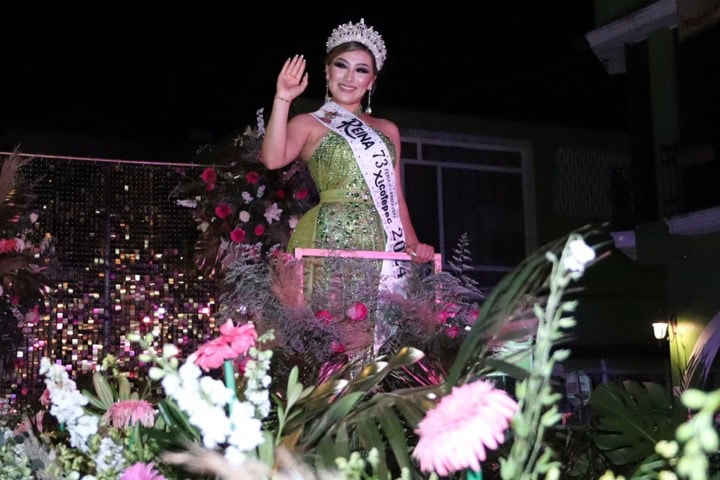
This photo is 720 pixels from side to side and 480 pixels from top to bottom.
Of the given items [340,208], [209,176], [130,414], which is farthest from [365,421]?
[209,176]

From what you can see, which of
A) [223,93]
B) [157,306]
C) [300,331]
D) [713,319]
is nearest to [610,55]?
[713,319]

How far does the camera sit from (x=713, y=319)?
930 cm

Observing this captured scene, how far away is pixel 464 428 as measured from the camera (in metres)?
0.78

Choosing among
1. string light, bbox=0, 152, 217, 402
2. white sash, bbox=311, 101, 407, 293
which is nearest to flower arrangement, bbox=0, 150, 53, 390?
string light, bbox=0, 152, 217, 402

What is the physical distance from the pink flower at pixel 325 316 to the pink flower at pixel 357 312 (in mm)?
47

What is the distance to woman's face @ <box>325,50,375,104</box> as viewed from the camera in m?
3.23

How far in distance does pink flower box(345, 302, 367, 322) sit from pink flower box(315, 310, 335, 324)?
1.8 inches

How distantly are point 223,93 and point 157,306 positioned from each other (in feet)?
16.0

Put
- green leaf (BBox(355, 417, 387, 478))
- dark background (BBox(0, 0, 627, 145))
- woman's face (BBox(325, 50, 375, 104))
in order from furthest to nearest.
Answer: dark background (BBox(0, 0, 627, 145)) → woman's face (BBox(325, 50, 375, 104)) → green leaf (BBox(355, 417, 387, 478))

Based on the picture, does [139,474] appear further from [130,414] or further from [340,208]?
[340,208]

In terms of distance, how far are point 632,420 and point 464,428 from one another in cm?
107

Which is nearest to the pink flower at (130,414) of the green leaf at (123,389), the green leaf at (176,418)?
the green leaf at (123,389)

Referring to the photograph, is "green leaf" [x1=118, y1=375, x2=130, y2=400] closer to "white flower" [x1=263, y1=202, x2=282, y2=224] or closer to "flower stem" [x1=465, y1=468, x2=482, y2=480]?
"flower stem" [x1=465, y1=468, x2=482, y2=480]

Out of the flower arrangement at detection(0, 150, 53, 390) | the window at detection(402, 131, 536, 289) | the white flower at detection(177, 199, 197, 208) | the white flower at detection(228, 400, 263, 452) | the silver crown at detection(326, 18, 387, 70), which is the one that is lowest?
the white flower at detection(228, 400, 263, 452)
